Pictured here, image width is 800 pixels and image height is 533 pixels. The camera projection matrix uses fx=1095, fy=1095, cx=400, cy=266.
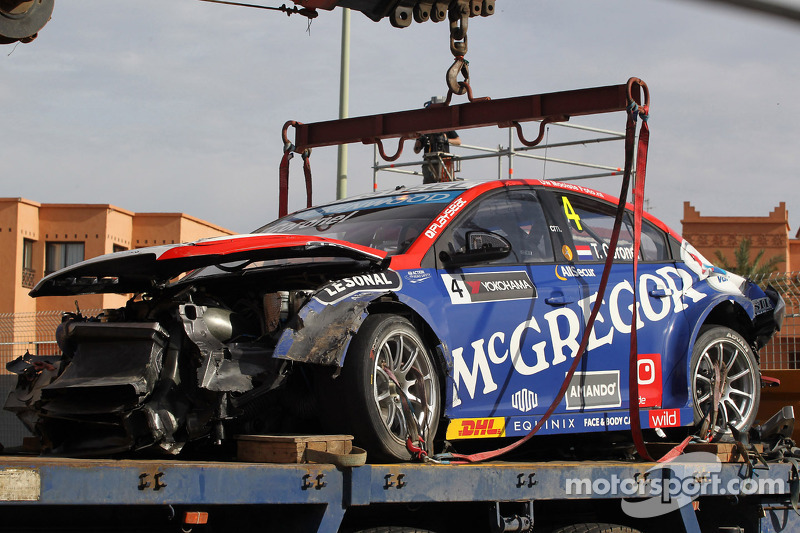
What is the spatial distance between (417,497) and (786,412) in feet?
9.56

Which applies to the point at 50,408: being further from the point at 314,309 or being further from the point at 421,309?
the point at 421,309

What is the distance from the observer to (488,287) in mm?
5926

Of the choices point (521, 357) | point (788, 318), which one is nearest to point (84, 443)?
point (521, 357)

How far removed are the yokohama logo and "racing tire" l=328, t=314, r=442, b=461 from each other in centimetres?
52

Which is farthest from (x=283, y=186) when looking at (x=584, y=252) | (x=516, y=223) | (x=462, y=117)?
(x=584, y=252)

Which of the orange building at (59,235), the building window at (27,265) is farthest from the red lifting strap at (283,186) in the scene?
the building window at (27,265)

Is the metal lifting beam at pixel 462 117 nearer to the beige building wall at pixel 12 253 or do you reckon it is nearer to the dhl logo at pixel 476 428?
the dhl logo at pixel 476 428

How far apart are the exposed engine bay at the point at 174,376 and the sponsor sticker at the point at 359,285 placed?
0.08 m

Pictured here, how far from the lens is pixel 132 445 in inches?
184

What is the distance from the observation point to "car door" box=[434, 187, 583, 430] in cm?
570

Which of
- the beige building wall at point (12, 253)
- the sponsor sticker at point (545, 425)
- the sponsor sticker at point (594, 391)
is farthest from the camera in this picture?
the beige building wall at point (12, 253)

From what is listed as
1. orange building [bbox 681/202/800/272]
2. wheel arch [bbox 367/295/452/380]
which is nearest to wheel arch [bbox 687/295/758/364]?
wheel arch [bbox 367/295/452/380]

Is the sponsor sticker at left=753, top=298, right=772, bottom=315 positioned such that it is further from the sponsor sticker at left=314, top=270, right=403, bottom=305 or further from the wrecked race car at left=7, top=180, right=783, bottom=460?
the sponsor sticker at left=314, top=270, right=403, bottom=305

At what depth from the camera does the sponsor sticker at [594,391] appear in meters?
6.12
